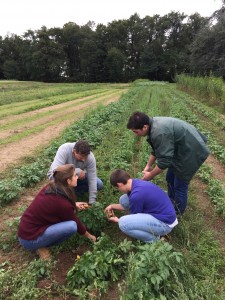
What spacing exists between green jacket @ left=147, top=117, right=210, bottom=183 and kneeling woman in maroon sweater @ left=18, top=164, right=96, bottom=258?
120cm

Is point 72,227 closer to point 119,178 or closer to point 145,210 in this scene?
point 119,178

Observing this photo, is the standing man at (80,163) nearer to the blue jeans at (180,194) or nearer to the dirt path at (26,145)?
the blue jeans at (180,194)

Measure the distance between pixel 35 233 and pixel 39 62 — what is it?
65.9 meters

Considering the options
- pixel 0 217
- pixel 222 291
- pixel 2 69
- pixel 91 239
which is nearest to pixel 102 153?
pixel 0 217

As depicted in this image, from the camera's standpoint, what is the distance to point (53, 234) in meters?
3.59

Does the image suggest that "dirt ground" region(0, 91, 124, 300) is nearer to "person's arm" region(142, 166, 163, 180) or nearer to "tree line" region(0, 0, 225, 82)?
"person's arm" region(142, 166, 163, 180)

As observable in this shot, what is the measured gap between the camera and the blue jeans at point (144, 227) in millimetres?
3646

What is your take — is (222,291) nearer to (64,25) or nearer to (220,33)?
(220,33)

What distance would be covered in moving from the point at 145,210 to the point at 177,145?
102cm

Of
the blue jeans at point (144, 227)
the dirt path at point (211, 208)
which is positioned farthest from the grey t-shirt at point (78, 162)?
the dirt path at point (211, 208)

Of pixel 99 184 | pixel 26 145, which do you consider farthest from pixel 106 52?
pixel 99 184

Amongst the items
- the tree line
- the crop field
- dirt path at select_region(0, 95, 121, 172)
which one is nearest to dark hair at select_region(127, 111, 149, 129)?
the crop field

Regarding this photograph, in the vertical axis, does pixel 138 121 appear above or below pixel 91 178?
above

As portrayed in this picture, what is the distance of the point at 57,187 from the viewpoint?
3.52 meters
